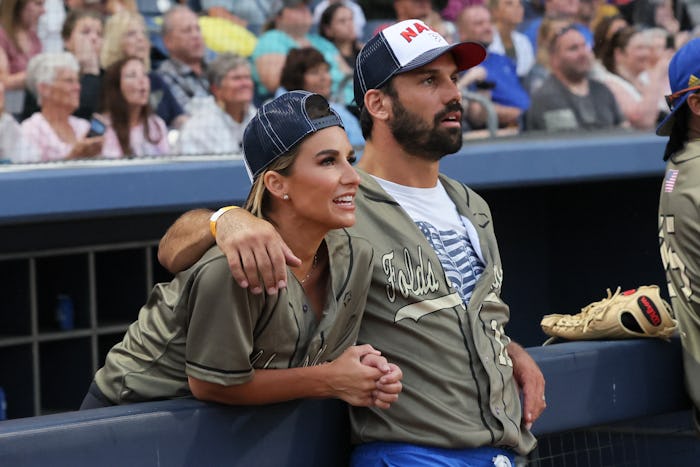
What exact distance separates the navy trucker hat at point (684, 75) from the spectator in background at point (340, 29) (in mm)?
3254

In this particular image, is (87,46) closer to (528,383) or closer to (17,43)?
(17,43)

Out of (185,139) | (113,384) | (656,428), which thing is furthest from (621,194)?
(113,384)

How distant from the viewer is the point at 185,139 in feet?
19.2

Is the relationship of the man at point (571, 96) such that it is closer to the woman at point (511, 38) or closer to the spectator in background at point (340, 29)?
the woman at point (511, 38)

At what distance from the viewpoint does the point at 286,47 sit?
21.0 feet

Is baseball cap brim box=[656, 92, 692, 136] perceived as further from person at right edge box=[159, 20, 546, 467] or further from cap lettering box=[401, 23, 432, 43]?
cap lettering box=[401, 23, 432, 43]

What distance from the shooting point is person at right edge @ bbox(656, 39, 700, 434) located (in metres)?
3.54

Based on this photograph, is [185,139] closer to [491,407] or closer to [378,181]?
[378,181]

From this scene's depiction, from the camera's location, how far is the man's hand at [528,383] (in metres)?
3.03

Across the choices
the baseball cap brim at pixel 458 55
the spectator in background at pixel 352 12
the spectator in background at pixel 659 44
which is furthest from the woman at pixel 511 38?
the baseball cap brim at pixel 458 55

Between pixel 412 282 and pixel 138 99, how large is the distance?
324 cm

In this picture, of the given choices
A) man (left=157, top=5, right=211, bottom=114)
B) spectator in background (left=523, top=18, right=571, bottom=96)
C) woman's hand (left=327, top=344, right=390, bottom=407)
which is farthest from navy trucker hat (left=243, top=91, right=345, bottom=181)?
spectator in background (left=523, top=18, right=571, bottom=96)

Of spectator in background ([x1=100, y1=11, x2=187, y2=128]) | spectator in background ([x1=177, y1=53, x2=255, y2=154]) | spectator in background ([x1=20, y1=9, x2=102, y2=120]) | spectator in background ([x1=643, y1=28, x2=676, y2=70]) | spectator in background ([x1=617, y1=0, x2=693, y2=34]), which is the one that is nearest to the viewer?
spectator in background ([x1=20, y1=9, x2=102, y2=120])

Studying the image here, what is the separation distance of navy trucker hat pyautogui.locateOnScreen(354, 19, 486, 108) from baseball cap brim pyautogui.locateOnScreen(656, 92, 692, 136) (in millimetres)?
864
